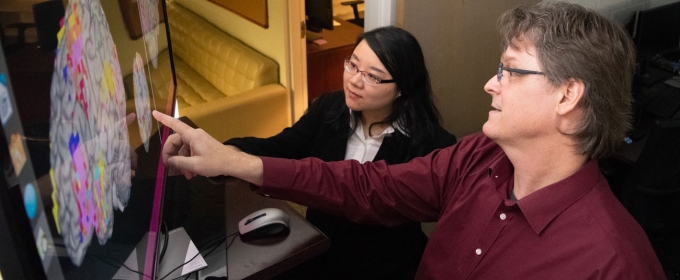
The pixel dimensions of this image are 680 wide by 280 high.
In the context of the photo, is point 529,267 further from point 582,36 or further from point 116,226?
point 116,226

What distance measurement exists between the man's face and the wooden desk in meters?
2.27

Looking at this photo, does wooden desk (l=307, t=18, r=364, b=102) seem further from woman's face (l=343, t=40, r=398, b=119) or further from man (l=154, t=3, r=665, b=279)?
man (l=154, t=3, r=665, b=279)

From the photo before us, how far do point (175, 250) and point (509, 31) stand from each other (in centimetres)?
90

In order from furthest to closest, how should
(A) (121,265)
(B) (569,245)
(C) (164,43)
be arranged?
(C) (164,43) < (B) (569,245) < (A) (121,265)

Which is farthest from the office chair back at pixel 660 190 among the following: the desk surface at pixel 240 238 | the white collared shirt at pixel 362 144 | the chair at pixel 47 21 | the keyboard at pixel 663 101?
the chair at pixel 47 21

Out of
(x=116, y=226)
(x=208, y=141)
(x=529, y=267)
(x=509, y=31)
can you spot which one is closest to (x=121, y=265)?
(x=116, y=226)

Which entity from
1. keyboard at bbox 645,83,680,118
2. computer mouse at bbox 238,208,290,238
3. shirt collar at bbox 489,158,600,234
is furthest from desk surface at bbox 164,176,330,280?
keyboard at bbox 645,83,680,118

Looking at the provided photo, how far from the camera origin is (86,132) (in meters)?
0.67

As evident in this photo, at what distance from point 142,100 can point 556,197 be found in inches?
35.0

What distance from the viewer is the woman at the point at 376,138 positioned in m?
1.64

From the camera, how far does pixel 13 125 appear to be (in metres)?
0.45

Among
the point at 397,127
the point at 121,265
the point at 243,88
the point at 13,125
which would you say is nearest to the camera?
the point at 13,125

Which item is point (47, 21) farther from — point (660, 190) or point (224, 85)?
point (224, 85)

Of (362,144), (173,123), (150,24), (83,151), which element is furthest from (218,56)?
(83,151)
